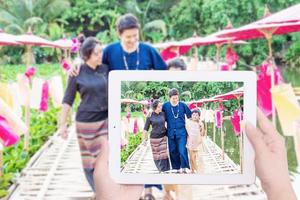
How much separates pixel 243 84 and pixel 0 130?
1.23 meters

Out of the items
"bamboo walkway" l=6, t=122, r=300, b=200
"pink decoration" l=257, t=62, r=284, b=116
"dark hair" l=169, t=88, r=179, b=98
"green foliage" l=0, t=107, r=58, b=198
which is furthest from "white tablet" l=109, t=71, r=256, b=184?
"pink decoration" l=257, t=62, r=284, b=116

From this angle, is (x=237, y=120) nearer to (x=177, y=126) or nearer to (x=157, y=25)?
(x=177, y=126)

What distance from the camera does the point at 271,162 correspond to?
78 cm

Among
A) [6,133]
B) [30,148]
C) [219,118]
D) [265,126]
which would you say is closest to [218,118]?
[219,118]

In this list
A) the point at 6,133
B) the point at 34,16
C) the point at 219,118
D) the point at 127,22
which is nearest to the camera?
the point at 219,118

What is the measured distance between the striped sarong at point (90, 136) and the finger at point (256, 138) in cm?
170

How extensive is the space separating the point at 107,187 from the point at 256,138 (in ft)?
0.79

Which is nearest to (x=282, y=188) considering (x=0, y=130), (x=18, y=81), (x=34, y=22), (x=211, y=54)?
(x=0, y=130)

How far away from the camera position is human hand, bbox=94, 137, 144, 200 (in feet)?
2.72

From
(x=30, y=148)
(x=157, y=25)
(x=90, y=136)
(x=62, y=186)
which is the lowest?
(x=62, y=186)

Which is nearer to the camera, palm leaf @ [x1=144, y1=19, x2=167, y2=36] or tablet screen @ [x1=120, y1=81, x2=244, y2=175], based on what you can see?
tablet screen @ [x1=120, y1=81, x2=244, y2=175]

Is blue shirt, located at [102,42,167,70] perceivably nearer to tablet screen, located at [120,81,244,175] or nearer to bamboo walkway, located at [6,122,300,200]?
bamboo walkway, located at [6,122,300,200]

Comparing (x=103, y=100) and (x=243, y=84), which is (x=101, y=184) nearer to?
(x=243, y=84)

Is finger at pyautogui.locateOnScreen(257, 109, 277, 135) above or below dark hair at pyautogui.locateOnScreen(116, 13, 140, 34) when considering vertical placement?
below
